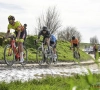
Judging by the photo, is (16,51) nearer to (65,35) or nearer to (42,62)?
(42,62)

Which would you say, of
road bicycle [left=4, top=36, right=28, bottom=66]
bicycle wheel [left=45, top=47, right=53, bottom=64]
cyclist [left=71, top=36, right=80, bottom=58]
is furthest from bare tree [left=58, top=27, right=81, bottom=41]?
road bicycle [left=4, top=36, right=28, bottom=66]

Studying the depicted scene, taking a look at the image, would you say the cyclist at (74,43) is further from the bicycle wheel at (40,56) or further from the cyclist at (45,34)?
the cyclist at (45,34)

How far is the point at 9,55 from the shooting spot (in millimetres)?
12883

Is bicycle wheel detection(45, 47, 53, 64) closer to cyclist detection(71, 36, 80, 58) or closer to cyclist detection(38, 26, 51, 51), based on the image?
cyclist detection(38, 26, 51, 51)

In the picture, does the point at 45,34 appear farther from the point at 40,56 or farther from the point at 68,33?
the point at 68,33

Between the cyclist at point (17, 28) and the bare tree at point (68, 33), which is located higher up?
the bare tree at point (68, 33)

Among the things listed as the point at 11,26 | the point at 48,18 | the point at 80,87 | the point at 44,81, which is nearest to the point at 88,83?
the point at 80,87

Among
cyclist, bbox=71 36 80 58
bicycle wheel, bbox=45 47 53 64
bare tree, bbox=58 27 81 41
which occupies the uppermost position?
bare tree, bbox=58 27 81 41

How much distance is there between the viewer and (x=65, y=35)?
96750mm

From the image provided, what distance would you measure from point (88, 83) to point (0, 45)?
23626 mm

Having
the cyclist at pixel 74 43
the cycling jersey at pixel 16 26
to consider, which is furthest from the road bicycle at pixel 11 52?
the cyclist at pixel 74 43

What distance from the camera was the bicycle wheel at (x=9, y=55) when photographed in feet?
42.3

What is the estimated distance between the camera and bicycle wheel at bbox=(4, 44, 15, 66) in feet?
42.3

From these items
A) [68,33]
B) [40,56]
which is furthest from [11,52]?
[68,33]
